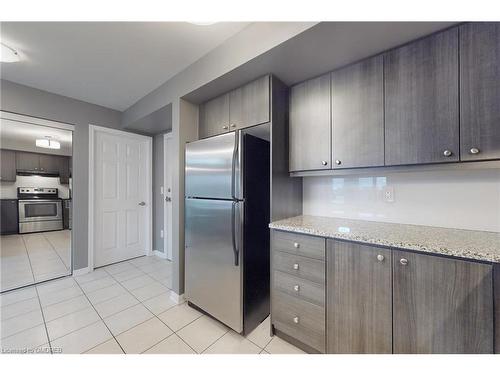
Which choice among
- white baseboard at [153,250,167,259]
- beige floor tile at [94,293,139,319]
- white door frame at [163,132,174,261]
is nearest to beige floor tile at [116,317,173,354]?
beige floor tile at [94,293,139,319]

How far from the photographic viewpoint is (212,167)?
1.68 metres

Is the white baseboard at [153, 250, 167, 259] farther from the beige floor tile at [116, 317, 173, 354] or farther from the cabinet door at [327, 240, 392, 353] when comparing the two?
the cabinet door at [327, 240, 392, 353]

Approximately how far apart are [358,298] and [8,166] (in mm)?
3795

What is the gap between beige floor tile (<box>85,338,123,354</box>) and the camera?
4.52ft

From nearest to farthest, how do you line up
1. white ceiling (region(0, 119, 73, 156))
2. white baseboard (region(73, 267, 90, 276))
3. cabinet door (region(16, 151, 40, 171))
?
white ceiling (region(0, 119, 73, 156)) < cabinet door (region(16, 151, 40, 171)) < white baseboard (region(73, 267, 90, 276))

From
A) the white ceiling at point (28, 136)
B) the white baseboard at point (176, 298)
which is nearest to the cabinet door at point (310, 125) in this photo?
the white baseboard at point (176, 298)

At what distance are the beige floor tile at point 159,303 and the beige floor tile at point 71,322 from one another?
0.42 meters

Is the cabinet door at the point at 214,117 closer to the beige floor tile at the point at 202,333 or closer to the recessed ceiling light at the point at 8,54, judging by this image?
the recessed ceiling light at the point at 8,54

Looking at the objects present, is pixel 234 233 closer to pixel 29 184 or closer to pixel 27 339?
pixel 27 339

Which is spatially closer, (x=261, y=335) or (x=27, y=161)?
(x=261, y=335)

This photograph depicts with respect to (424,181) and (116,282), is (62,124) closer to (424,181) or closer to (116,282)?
(116,282)

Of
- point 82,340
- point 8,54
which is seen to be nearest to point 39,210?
point 8,54

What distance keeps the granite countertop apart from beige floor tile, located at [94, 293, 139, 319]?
5.72 ft
